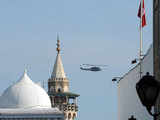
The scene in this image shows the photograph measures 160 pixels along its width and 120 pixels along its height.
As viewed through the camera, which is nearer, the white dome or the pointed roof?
the white dome

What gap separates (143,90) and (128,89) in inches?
1359

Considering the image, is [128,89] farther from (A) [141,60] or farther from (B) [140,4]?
(B) [140,4]

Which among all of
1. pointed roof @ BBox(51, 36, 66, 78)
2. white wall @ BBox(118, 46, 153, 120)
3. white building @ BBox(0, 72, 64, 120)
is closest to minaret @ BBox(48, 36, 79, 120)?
pointed roof @ BBox(51, 36, 66, 78)

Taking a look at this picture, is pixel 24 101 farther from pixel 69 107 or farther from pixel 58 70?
pixel 69 107

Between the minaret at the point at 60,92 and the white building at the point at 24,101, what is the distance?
48.2ft

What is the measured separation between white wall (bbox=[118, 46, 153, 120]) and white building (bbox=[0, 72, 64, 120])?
136 ft

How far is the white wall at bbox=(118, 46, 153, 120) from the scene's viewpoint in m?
38.8

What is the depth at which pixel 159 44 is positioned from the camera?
25797 millimetres

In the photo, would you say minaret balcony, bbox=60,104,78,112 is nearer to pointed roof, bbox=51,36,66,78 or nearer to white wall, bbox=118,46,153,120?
pointed roof, bbox=51,36,66,78

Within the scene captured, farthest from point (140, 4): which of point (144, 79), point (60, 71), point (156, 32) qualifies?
point (60, 71)

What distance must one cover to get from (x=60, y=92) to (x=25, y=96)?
703 inches

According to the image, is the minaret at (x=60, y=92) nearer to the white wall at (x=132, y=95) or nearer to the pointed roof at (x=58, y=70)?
the pointed roof at (x=58, y=70)

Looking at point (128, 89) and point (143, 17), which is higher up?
point (143, 17)

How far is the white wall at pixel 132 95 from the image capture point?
127 ft
